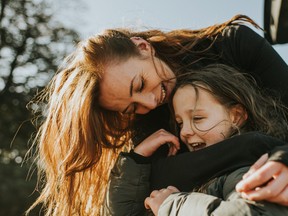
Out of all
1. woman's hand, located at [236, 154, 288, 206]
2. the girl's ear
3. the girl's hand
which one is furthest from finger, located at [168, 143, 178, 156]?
woman's hand, located at [236, 154, 288, 206]

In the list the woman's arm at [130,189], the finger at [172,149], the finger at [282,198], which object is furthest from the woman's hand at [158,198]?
the finger at [282,198]

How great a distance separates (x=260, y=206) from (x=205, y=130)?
815 mm

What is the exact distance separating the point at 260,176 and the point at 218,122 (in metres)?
0.82

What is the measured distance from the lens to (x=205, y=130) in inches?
104

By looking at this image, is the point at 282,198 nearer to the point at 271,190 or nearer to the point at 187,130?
the point at 271,190

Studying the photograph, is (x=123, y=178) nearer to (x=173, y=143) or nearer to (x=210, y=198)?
(x=173, y=143)

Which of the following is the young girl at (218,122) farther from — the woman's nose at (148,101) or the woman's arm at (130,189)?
the woman's nose at (148,101)

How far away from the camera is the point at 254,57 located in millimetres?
3053

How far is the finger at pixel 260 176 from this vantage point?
1.87m

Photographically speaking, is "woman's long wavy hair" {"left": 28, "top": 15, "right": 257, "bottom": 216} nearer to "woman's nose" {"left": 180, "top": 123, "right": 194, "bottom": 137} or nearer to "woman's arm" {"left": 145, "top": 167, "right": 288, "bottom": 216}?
"woman's nose" {"left": 180, "top": 123, "right": 194, "bottom": 137}

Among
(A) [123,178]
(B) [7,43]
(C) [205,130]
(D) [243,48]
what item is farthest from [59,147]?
(B) [7,43]

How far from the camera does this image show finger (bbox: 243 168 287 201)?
1860 millimetres

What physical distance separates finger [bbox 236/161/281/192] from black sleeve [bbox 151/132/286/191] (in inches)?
11.0

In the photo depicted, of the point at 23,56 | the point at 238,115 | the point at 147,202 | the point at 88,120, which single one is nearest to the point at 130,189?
the point at 147,202
